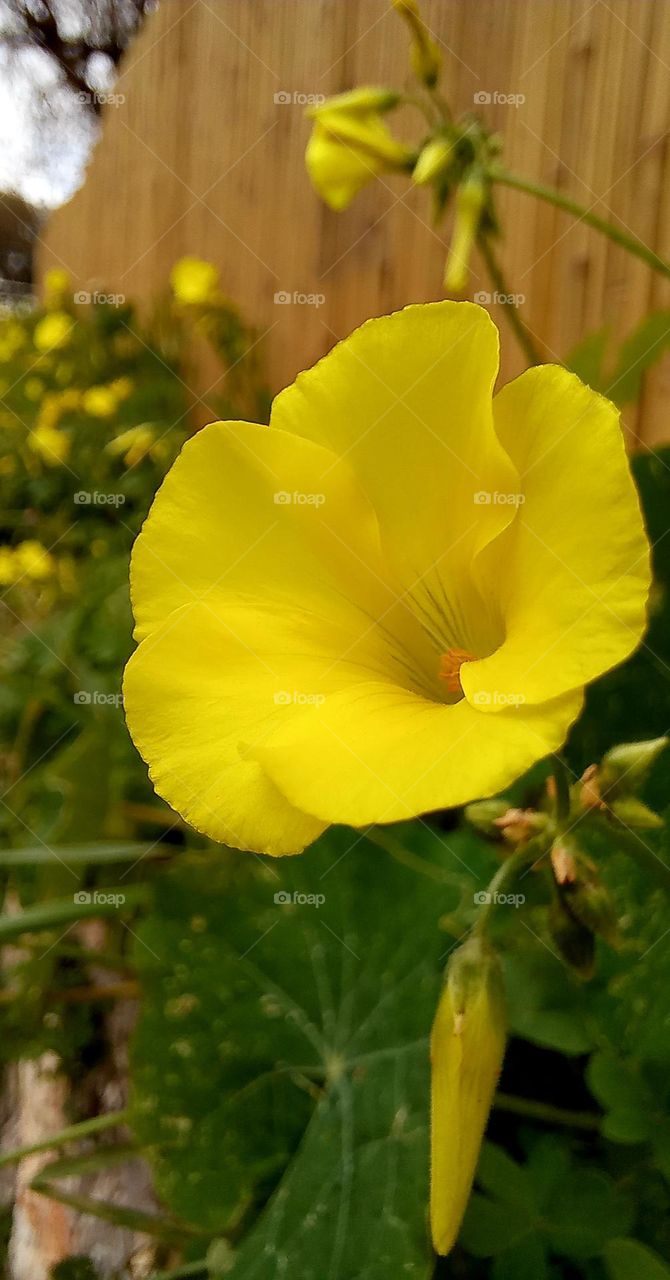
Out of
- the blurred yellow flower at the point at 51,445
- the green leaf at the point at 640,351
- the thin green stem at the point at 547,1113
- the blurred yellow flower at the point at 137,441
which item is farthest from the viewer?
the blurred yellow flower at the point at 51,445

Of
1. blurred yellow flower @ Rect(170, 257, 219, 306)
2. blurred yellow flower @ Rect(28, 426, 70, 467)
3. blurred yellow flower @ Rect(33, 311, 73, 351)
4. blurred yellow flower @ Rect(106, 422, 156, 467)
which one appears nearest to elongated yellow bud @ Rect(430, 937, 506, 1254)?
blurred yellow flower @ Rect(106, 422, 156, 467)

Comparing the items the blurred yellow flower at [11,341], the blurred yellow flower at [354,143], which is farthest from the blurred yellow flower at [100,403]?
the blurred yellow flower at [354,143]

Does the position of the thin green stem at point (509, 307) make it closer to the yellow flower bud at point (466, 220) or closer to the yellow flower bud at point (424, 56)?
the yellow flower bud at point (466, 220)

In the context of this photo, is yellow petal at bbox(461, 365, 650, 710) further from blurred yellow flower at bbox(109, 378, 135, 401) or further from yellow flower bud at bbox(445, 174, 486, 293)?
blurred yellow flower at bbox(109, 378, 135, 401)

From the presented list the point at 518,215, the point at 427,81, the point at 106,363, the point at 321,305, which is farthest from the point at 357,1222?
the point at 106,363

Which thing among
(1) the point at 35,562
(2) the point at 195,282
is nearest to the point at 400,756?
(1) the point at 35,562

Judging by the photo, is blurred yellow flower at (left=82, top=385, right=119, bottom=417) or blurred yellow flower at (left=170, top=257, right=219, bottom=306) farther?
blurred yellow flower at (left=82, top=385, right=119, bottom=417)

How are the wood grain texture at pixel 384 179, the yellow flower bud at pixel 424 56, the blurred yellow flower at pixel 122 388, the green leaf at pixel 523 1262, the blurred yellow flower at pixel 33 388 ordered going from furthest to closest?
the blurred yellow flower at pixel 33 388
the blurred yellow flower at pixel 122 388
the wood grain texture at pixel 384 179
the yellow flower bud at pixel 424 56
the green leaf at pixel 523 1262
